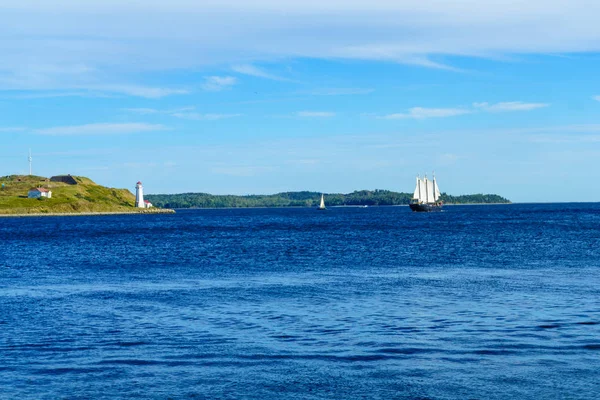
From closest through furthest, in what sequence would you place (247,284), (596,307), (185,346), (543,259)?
1. (185,346)
2. (596,307)
3. (247,284)
4. (543,259)

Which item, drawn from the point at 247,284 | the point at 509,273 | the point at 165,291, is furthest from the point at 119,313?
the point at 509,273

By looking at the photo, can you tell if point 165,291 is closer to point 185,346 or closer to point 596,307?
point 185,346

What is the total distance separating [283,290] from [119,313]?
464 inches

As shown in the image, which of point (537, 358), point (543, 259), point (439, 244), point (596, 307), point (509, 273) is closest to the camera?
point (537, 358)

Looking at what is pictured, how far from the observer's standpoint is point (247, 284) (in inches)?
1887

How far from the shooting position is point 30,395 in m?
21.1

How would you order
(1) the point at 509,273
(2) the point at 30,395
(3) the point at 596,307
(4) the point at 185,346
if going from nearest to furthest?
(2) the point at 30,395 → (4) the point at 185,346 → (3) the point at 596,307 → (1) the point at 509,273

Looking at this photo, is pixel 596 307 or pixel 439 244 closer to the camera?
pixel 596 307

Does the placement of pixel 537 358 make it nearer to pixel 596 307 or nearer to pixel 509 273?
pixel 596 307

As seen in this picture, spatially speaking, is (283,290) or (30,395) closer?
(30,395)

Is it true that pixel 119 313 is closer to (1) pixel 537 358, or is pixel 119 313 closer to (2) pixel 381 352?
(2) pixel 381 352

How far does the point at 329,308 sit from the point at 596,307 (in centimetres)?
1275

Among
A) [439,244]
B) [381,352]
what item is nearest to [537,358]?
[381,352]

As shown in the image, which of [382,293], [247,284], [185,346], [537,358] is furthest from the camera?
[247,284]
